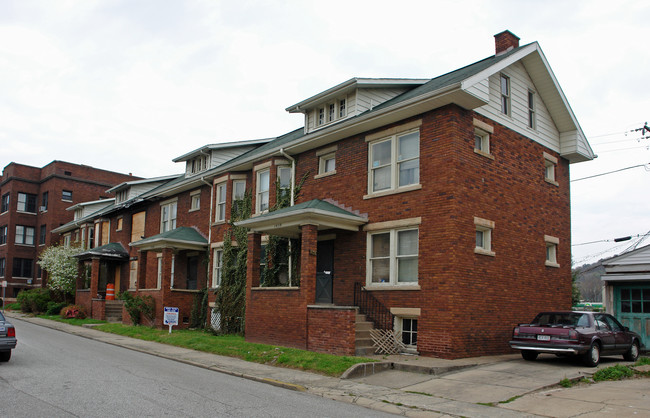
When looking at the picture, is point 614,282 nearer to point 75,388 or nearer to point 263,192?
point 263,192

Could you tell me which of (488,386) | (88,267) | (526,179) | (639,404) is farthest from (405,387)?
(88,267)

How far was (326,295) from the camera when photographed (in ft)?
60.7

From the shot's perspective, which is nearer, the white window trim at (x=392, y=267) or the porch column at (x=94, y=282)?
the white window trim at (x=392, y=267)

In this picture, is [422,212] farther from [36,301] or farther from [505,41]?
[36,301]

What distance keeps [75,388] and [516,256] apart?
504 inches

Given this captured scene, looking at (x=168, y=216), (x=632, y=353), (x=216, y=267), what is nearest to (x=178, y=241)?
(x=216, y=267)

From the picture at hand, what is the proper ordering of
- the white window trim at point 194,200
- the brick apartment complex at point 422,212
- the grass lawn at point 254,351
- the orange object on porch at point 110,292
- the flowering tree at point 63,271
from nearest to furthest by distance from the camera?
1. the grass lawn at point 254,351
2. the brick apartment complex at point 422,212
3. the white window trim at point 194,200
4. the orange object on porch at point 110,292
5. the flowering tree at point 63,271

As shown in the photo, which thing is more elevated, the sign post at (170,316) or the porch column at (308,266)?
the porch column at (308,266)

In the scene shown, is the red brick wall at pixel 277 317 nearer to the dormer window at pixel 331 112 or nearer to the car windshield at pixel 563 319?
the car windshield at pixel 563 319

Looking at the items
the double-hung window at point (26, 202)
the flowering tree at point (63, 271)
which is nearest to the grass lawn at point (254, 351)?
the flowering tree at point (63, 271)

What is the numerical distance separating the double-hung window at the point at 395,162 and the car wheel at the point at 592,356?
6270mm

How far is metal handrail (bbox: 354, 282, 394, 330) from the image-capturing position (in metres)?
16.2

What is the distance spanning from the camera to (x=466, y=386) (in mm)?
11539

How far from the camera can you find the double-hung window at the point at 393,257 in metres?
16.2
